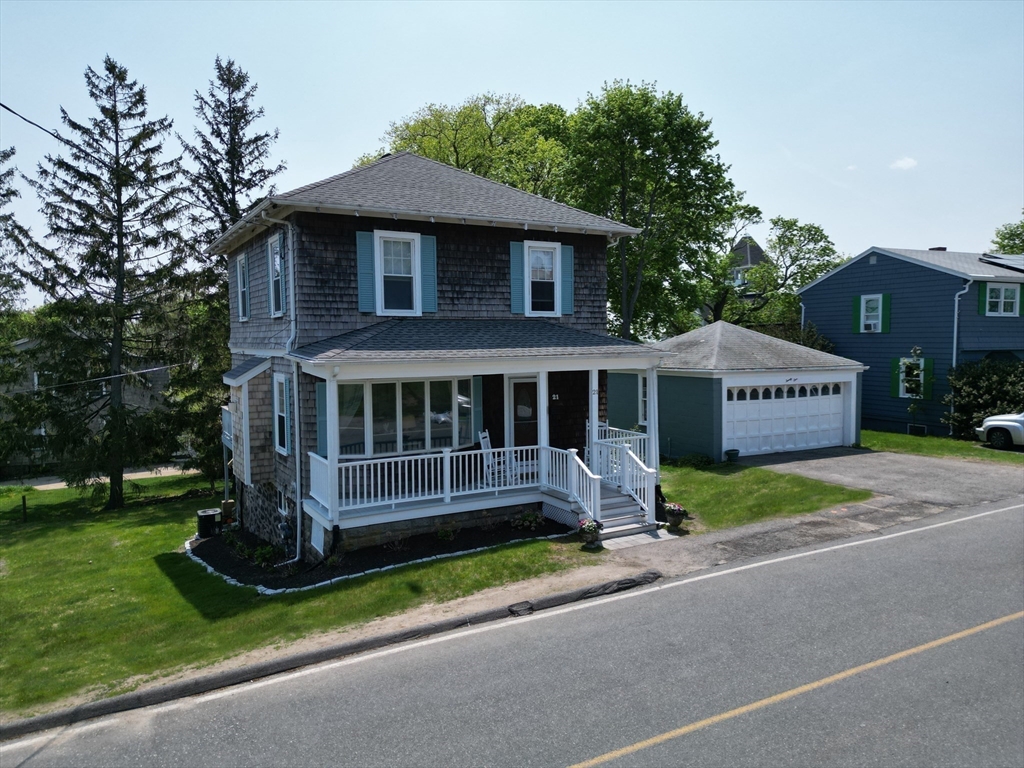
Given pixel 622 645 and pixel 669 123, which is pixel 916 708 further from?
pixel 669 123

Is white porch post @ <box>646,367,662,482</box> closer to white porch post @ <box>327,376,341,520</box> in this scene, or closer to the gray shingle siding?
white porch post @ <box>327,376,341,520</box>

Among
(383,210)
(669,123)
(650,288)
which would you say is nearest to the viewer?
(383,210)

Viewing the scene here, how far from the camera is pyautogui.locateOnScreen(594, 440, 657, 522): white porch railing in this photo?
42.2 feet

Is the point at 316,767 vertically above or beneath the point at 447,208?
beneath

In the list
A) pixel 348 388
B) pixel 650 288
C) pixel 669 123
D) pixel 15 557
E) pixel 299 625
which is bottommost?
pixel 15 557

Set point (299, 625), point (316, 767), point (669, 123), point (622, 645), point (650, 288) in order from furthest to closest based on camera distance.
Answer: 1. point (650, 288)
2. point (669, 123)
3. point (299, 625)
4. point (622, 645)
5. point (316, 767)

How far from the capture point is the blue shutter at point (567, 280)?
50.6 feet

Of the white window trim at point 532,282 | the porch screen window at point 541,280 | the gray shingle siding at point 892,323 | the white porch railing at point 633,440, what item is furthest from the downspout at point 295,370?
the gray shingle siding at point 892,323

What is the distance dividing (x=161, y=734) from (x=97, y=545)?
1265 cm

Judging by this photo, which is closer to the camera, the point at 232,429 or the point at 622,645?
the point at 622,645

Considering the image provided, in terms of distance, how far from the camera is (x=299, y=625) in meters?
8.91

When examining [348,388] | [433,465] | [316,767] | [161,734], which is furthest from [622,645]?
[348,388]

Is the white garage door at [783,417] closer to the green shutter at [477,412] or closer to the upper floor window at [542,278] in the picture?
the upper floor window at [542,278]

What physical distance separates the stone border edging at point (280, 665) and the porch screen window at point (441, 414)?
548 cm
